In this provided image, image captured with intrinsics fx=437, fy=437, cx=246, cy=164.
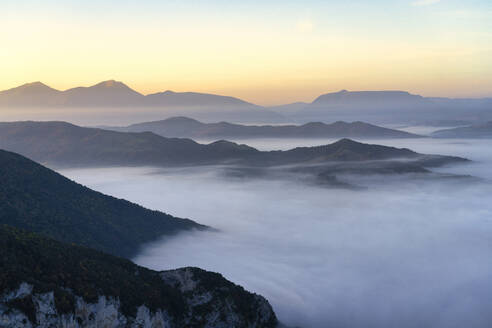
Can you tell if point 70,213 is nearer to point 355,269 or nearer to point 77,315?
point 77,315

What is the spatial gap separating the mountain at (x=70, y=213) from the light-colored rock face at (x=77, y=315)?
175ft

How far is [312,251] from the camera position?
150875mm

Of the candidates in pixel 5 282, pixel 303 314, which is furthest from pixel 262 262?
pixel 5 282

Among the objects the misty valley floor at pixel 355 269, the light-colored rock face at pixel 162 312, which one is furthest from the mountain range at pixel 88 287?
the misty valley floor at pixel 355 269

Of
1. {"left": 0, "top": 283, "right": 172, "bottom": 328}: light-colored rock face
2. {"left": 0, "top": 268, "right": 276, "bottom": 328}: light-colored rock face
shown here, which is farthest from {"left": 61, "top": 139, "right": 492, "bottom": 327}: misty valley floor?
{"left": 0, "top": 283, "right": 172, "bottom": 328}: light-colored rock face

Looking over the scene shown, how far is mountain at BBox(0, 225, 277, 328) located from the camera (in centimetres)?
4712

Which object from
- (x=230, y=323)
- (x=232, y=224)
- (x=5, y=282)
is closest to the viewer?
(x=5, y=282)

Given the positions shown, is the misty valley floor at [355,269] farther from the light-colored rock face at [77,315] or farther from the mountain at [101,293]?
the light-colored rock face at [77,315]

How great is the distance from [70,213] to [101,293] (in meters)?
71.6

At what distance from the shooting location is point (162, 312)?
6075cm

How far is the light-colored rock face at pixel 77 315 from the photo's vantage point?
4494cm

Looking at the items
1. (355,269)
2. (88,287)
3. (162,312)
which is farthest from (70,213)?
(355,269)

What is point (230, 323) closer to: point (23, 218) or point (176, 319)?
point (176, 319)

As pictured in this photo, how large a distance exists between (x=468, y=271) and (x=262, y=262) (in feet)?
197
